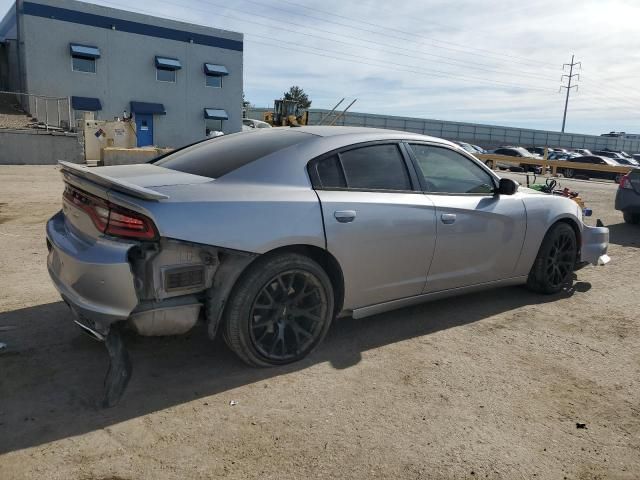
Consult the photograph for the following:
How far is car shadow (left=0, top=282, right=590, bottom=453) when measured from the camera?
9.06ft

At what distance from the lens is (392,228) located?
3.71 meters

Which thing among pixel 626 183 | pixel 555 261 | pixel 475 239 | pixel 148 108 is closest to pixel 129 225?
pixel 475 239

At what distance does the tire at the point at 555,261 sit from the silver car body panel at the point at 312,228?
0.74 ft

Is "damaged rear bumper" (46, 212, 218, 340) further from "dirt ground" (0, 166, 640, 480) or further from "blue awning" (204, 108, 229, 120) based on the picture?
"blue awning" (204, 108, 229, 120)

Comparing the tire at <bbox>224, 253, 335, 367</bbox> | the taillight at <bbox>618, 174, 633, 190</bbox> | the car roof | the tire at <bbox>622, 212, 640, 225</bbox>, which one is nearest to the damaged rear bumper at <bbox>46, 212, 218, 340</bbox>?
the tire at <bbox>224, 253, 335, 367</bbox>

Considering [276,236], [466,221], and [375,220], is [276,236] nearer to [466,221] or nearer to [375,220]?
[375,220]

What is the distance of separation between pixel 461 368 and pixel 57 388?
253 centimetres

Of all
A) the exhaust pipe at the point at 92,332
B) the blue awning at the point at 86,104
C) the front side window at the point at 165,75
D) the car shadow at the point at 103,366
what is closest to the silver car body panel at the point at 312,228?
the exhaust pipe at the point at 92,332

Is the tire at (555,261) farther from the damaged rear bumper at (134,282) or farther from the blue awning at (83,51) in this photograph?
the blue awning at (83,51)

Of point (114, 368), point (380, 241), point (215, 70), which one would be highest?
point (215, 70)

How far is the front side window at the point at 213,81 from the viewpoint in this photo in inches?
1270

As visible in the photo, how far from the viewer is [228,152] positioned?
12.3ft

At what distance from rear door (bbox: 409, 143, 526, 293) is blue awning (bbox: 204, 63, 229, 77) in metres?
29.9

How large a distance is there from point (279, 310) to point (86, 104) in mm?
27538
